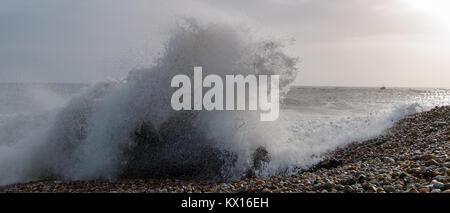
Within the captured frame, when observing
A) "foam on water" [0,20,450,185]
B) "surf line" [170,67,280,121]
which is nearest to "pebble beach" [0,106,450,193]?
"foam on water" [0,20,450,185]

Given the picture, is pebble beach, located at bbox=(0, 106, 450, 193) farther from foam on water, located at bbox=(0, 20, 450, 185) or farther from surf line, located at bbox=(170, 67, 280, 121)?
surf line, located at bbox=(170, 67, 280, 121)

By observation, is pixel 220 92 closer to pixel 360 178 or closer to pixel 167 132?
pixel 167 132

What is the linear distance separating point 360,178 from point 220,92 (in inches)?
172

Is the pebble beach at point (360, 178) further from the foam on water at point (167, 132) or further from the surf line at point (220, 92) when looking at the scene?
the surf line at point (220, 92)

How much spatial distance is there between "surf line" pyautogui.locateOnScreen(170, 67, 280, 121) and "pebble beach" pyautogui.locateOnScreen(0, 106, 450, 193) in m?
2.14

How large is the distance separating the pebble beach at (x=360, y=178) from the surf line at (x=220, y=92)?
2.14 m

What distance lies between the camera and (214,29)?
→ 354 inches

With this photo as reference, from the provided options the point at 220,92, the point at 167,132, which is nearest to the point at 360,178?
the point at 220,92

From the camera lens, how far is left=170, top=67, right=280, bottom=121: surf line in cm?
840

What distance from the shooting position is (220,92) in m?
8.50

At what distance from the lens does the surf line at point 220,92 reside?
8.40m
